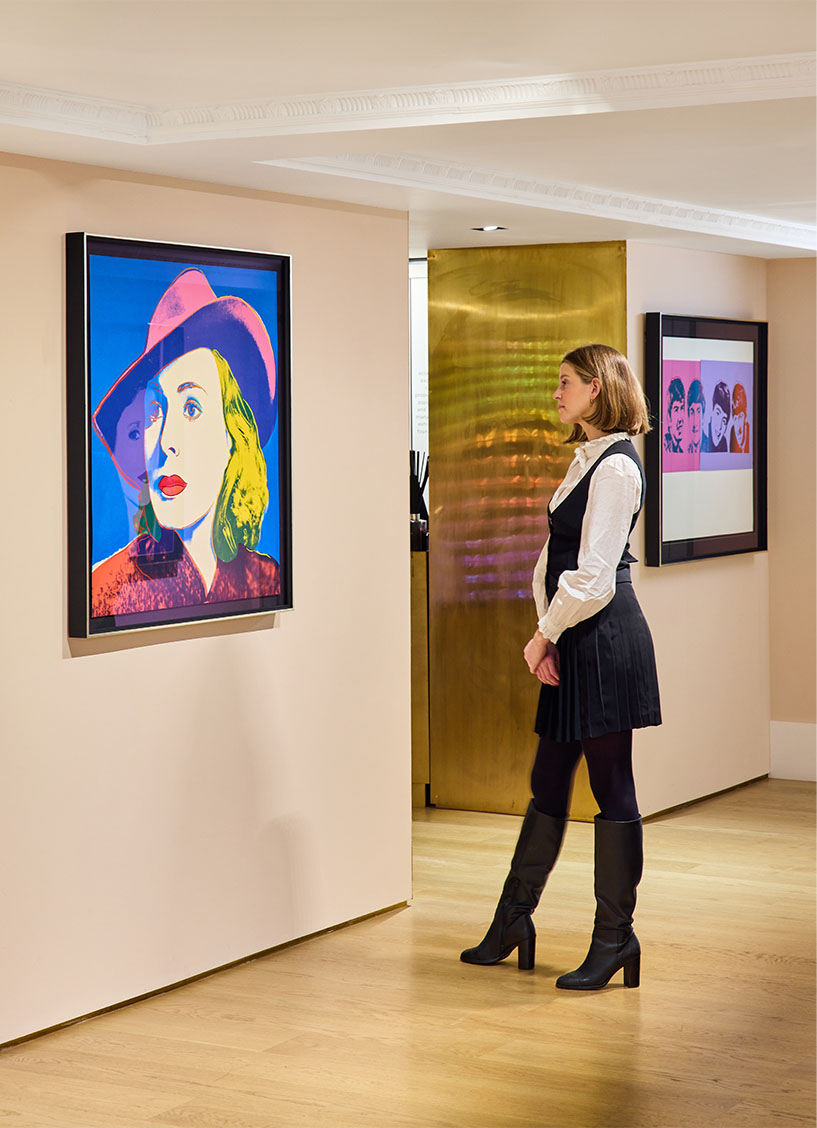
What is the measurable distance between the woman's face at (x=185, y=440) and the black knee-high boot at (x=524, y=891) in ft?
3.88

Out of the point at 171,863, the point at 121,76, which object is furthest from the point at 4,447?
the point at 171,863

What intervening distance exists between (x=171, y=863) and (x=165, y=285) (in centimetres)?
147

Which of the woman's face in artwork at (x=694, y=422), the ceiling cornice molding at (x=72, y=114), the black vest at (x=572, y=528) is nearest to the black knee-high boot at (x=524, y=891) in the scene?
the black vest at (x=572, y=528)

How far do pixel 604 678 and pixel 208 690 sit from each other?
104 cm

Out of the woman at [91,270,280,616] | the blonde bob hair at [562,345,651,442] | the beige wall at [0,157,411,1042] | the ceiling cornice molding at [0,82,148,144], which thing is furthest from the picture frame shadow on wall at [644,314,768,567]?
the ceiling cornice molding at [0,82,148,144]

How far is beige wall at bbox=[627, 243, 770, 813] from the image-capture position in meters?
5.74

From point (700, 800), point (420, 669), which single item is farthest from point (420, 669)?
point (700, 800)

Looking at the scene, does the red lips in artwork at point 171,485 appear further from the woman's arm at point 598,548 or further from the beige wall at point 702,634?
the beige wall at point 702,634

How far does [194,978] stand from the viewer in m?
4.02

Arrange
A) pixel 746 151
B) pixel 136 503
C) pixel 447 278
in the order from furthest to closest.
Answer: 1. pixel 447 278
2. pixel 746 151
3. pixel 136 503

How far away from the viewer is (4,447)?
346 cm

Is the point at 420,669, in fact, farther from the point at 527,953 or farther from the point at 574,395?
the point at 574,395

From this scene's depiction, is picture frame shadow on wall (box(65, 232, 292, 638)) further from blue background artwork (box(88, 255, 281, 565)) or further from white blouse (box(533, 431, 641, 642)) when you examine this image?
white blouse (box(533, 431, 641, 642))

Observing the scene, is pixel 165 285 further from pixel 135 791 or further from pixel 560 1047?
pixel 560 1047
